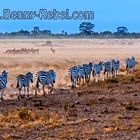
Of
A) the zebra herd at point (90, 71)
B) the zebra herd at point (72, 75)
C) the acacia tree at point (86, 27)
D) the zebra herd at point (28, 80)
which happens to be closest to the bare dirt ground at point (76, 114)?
the zebra herd at point (28, 80)

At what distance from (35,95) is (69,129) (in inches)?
416

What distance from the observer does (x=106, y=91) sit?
1094 inches

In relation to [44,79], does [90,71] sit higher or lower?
higher

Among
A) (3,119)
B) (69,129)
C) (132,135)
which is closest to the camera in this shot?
(132,135)

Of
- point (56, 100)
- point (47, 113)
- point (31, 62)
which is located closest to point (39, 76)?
point (56, 100)

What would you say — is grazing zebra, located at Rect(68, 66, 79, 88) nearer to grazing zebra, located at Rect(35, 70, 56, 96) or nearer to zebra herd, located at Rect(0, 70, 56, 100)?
zebra herd, located at Rect(0, 70, 56, 100)

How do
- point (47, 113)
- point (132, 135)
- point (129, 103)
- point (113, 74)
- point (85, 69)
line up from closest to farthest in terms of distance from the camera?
point (132, 135), point (47, 113), point (129, 103), point (85, 69), point (113, 74)

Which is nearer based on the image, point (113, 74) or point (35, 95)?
point (35, 95)

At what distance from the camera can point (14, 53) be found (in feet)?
210

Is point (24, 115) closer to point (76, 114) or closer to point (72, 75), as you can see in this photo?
point (76, 114)

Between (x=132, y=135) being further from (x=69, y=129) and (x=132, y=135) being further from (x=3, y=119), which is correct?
(x=3, y=119)

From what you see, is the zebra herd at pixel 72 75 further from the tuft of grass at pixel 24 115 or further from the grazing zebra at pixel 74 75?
the tuft of grass at pixel 24 115

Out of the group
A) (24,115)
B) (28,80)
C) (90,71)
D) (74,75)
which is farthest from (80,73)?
(24,115)

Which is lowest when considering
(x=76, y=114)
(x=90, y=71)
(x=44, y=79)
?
(x=76, y=114)
